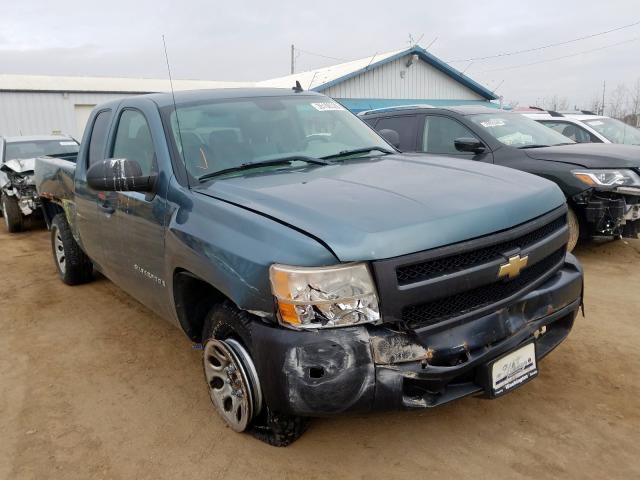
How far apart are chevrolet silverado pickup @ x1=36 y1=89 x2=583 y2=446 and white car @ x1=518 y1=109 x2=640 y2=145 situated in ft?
20.1

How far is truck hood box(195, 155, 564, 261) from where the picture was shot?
2191 mm

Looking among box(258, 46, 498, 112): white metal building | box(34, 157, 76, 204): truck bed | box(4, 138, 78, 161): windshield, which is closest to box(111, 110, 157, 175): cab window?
box(34, 157, 76, 204): truck bed

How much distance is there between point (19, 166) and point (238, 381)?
8.14 meters

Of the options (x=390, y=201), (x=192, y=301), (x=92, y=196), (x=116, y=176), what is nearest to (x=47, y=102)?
(x=92, y=196)

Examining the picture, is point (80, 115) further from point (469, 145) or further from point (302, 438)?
point (302, 438)

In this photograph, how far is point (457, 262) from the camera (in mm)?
2320

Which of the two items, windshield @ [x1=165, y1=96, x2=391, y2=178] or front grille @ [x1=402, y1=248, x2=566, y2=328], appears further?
windshield @ [x1=165, y1=96, x2=391, y2=178]

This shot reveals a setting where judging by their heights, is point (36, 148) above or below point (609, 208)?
above

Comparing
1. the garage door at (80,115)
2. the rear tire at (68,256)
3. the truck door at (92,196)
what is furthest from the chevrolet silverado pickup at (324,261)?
the garage door at (80,115)

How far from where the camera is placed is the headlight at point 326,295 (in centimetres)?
216

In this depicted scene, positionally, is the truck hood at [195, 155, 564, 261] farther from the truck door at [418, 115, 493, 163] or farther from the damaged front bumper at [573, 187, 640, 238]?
the truck door at [418, 115, 493, 163]

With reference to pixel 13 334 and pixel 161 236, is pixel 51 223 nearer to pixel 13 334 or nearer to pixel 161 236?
pixel 13 334

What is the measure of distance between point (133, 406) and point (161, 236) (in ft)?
3.47

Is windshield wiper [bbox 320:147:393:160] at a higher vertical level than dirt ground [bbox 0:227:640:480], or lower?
higher
